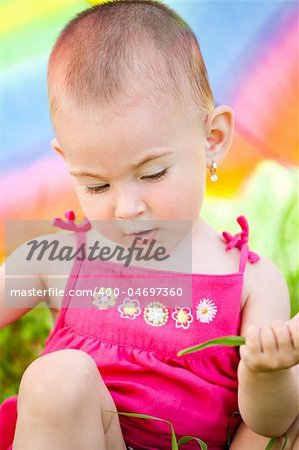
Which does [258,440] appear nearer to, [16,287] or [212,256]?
[212,256]

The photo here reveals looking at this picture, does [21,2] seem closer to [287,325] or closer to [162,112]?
[162,112]

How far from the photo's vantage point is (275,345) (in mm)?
828

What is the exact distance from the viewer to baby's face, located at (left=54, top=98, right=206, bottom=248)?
1039mm

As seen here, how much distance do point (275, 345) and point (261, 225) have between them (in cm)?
92

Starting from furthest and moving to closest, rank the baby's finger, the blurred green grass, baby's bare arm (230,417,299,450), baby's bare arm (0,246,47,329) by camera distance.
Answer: the blurred green grass < baby's bare arm (0,246,47,329) < baby's bare arm (230,417,299,450) < the baby's finger

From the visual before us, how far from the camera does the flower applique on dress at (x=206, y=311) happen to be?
1.13 meters

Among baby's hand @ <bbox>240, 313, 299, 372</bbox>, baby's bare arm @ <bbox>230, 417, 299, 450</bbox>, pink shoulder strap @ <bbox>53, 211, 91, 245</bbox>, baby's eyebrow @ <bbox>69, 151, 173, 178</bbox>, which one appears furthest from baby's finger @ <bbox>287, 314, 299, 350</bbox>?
pink shoulder strap @ <bbox>53, 211, 91, 245</bbox>

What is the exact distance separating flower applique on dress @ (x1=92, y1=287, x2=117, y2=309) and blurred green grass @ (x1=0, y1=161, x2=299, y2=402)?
18.1 inches

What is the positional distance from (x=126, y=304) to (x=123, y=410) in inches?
6.3

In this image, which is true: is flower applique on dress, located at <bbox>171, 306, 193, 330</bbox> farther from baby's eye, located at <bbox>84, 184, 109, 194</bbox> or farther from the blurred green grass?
the blurred green grass

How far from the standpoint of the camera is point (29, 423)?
3.01ft

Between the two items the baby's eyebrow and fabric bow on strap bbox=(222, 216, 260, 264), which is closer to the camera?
the baby's eyebrow

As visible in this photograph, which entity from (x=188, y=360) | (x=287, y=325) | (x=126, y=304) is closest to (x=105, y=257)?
(x=126, y=304)

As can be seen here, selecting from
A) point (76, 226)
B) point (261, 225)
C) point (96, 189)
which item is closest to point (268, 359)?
point (96, 189)
